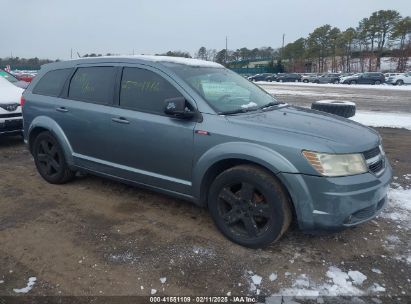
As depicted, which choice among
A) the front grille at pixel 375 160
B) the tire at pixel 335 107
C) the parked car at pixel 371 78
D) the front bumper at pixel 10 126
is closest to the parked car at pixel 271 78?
the parked car at pixel 371 78

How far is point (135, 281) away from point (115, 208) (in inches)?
60.2

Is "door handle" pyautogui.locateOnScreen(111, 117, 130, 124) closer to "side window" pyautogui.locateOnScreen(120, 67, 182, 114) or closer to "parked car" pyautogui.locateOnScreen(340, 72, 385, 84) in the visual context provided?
"side window" pyautogui.locateOnScreen(120, 67, 182, 114)

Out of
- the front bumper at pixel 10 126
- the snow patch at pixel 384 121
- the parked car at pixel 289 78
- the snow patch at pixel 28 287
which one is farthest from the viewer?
the parked car at pixel 289 78

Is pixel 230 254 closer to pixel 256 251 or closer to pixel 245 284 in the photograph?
pixel 256 251

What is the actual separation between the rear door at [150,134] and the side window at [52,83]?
1.14 meters

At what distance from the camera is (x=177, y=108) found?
359 cm

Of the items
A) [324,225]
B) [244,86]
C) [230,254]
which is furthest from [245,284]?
[244,86]

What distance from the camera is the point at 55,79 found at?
16.7ft

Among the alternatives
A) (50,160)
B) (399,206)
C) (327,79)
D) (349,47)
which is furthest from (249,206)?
(349,47)

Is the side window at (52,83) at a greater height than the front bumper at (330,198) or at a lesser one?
greater

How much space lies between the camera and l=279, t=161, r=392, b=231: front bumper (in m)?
3.07

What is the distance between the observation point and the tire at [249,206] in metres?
3.26

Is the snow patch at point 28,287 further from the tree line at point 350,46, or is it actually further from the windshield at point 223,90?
the tree line at point 350,46

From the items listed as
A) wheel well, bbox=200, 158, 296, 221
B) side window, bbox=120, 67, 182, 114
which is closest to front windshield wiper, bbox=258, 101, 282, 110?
wheel well, bbox=200, 158, 296, 221
